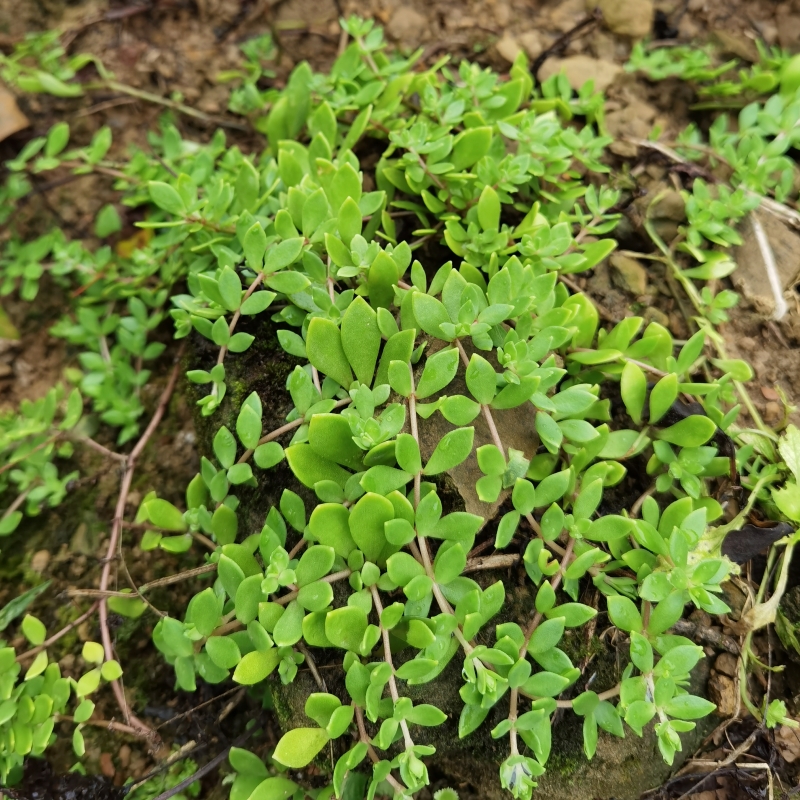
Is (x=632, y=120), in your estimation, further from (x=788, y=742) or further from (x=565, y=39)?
(x=788, y=742)

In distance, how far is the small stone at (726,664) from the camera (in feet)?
5.66

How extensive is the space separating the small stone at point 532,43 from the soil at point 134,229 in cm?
Answer: 1

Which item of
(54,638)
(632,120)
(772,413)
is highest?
(632,120)

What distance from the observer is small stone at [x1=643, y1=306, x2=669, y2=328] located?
7.01 ft

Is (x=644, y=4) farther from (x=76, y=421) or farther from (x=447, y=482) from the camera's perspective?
(x=76, y=421)

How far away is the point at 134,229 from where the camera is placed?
280cm

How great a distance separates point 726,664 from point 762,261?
1.39 metres

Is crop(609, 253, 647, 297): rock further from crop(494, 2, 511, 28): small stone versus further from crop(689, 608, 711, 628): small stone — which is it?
crop(494, 2, 511, 28): small stone

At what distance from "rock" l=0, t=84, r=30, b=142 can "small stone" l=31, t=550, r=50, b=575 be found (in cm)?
188

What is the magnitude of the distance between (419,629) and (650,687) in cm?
59

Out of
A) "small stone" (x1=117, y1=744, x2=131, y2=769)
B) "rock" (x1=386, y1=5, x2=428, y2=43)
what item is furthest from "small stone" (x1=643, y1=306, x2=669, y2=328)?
"small stone" (x1=117, y1=744, x2=131, y2=769)

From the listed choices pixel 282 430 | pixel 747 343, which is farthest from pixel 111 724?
pixel 747 343

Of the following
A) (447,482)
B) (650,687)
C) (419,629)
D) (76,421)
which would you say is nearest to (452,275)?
(447,482)

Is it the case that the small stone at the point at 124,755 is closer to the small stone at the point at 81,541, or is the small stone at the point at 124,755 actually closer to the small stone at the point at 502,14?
the small stone at the point at 81,541
